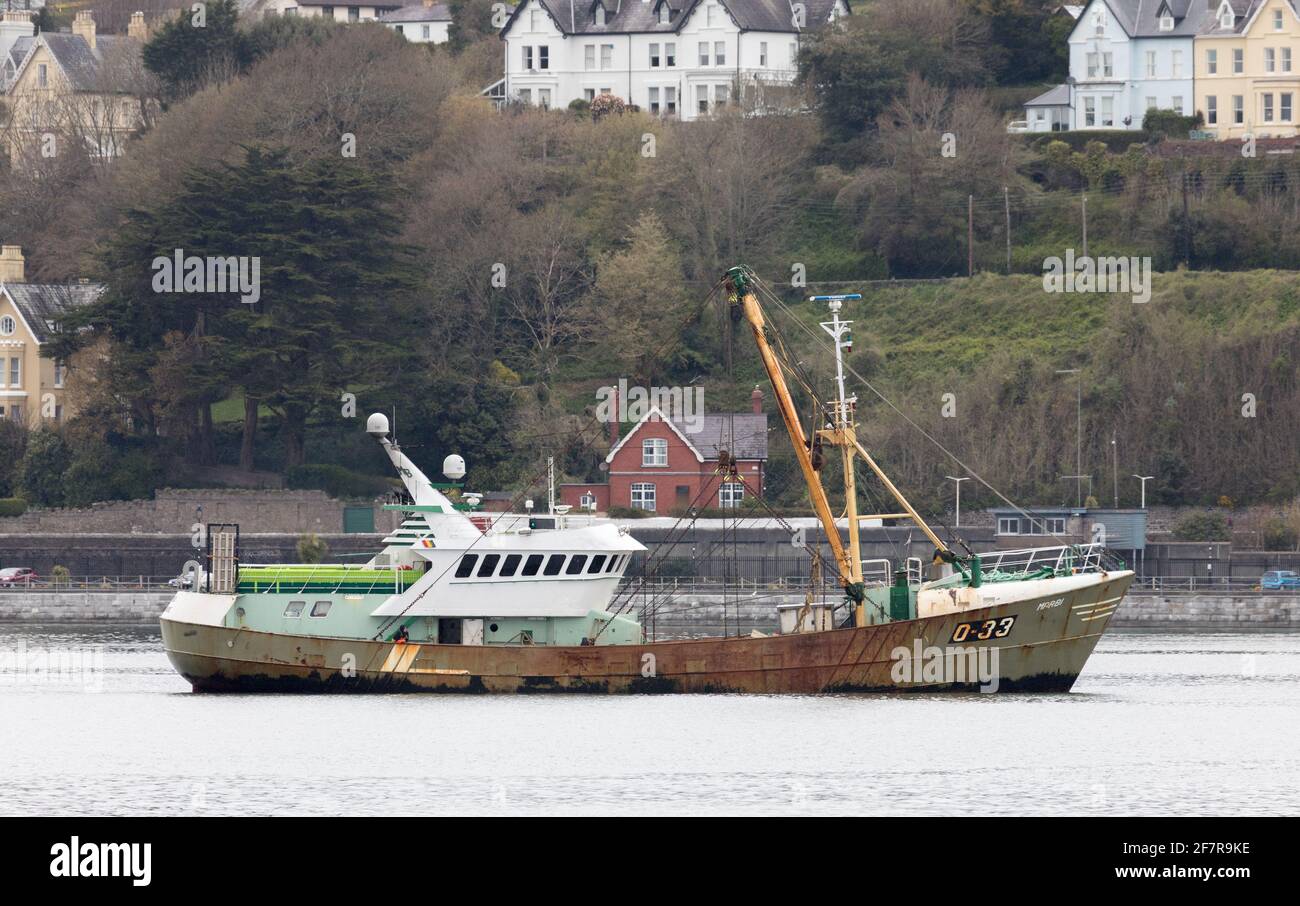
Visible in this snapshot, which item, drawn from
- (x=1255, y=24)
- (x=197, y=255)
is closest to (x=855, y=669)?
(x=197, y=255)

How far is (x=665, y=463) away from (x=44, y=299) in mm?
35930

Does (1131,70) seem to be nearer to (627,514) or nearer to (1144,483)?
(1144,483)

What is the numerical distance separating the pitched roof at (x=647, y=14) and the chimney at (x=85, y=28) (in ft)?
117

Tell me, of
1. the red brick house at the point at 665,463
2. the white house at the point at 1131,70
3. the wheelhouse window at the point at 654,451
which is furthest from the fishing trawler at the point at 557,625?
the white house at the point at 1131,70

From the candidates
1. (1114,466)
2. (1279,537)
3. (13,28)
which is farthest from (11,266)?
(1279,537)

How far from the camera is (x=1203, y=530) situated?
104 metres

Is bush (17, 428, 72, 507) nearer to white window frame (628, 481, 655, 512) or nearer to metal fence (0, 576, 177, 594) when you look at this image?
metal fence (0, 576, 177, 594)

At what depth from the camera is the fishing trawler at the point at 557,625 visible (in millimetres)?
A: 61031

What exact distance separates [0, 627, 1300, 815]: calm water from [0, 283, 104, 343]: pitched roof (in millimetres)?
60143

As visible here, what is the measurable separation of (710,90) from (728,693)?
292 feet

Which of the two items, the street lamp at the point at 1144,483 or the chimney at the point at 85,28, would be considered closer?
the street lamp at the point at 1144,483

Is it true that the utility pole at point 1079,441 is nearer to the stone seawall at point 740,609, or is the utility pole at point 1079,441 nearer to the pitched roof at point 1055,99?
the stone seawall at point 740,609

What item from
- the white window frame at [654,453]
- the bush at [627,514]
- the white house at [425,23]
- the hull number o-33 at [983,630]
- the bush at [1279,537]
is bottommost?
the bush at [1279,537]
